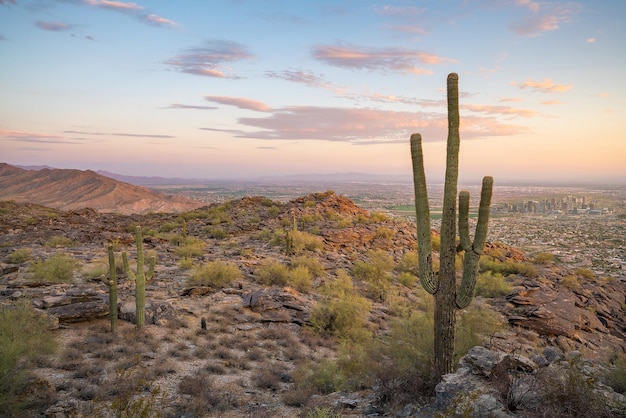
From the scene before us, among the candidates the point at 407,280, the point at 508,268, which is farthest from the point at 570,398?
the point at 508,268

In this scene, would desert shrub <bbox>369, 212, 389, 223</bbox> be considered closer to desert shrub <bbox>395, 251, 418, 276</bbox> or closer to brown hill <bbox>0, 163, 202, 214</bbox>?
desert shrub <bbox>395, 251, 418, 276</bbox>

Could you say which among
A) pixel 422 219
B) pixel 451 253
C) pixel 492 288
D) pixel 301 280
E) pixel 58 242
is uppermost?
pixel 422 219

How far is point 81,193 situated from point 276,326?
A: 74.1 meters

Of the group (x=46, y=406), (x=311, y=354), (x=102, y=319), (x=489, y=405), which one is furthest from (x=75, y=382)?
(x=489, y=405)

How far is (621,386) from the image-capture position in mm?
6641

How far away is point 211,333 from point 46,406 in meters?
4.66

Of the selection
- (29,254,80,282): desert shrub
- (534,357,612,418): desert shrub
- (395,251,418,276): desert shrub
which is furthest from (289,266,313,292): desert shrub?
(534,357,612,418): desert shrub

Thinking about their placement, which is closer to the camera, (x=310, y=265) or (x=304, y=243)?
(x=310, y=265)

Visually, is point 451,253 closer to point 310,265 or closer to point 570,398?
point 570,398

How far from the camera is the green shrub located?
14617 millimetres

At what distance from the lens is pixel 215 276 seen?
14.8 meters

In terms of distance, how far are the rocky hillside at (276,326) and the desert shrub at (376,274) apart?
0.08 m

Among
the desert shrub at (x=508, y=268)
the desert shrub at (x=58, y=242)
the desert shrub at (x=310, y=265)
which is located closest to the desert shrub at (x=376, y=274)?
the desert shrub at (x=310, y=265)

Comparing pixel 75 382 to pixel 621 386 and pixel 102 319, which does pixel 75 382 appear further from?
pixel 621 386
